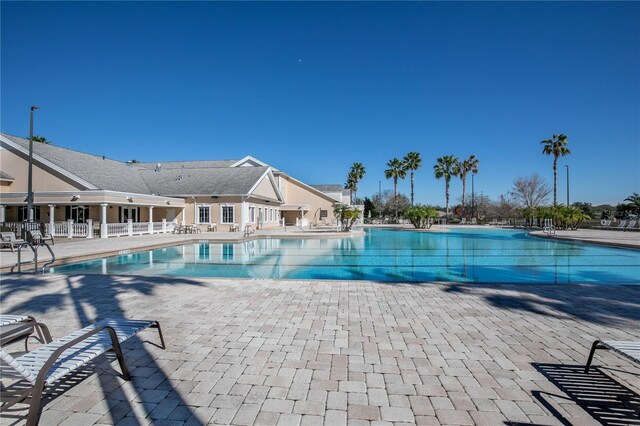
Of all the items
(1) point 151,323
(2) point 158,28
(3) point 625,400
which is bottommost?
(3) point 625,400

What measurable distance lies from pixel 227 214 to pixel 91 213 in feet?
30.5

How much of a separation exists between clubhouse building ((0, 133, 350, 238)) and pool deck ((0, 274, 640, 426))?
16490 millimetres

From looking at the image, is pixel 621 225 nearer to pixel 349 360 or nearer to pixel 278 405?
pixel 349 360

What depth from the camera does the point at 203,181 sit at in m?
28.4

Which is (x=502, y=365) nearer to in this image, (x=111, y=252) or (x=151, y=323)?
(x=151, y=323)

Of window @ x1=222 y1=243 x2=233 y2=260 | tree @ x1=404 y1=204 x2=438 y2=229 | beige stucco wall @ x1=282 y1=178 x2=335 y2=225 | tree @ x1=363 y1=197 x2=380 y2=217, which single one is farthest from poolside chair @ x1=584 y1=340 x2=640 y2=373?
tree @ x1=363 y1=197 x2=380 y2=217

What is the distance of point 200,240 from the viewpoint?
18.8 metres

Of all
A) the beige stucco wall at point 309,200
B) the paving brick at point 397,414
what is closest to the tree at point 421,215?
the beige stucco wall at point 309,200

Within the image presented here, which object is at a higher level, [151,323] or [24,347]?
[151,323]

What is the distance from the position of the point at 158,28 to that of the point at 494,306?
1795 cm

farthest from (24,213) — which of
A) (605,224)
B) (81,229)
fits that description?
(605,224)

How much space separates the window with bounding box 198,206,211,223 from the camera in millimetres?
26672

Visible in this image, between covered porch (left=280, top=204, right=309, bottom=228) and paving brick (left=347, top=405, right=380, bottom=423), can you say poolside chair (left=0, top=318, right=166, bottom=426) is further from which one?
covered porch (left=280, top=204, right=309, bottom=228)

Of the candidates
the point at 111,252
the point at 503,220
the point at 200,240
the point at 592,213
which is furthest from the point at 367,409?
the point at 592,213
